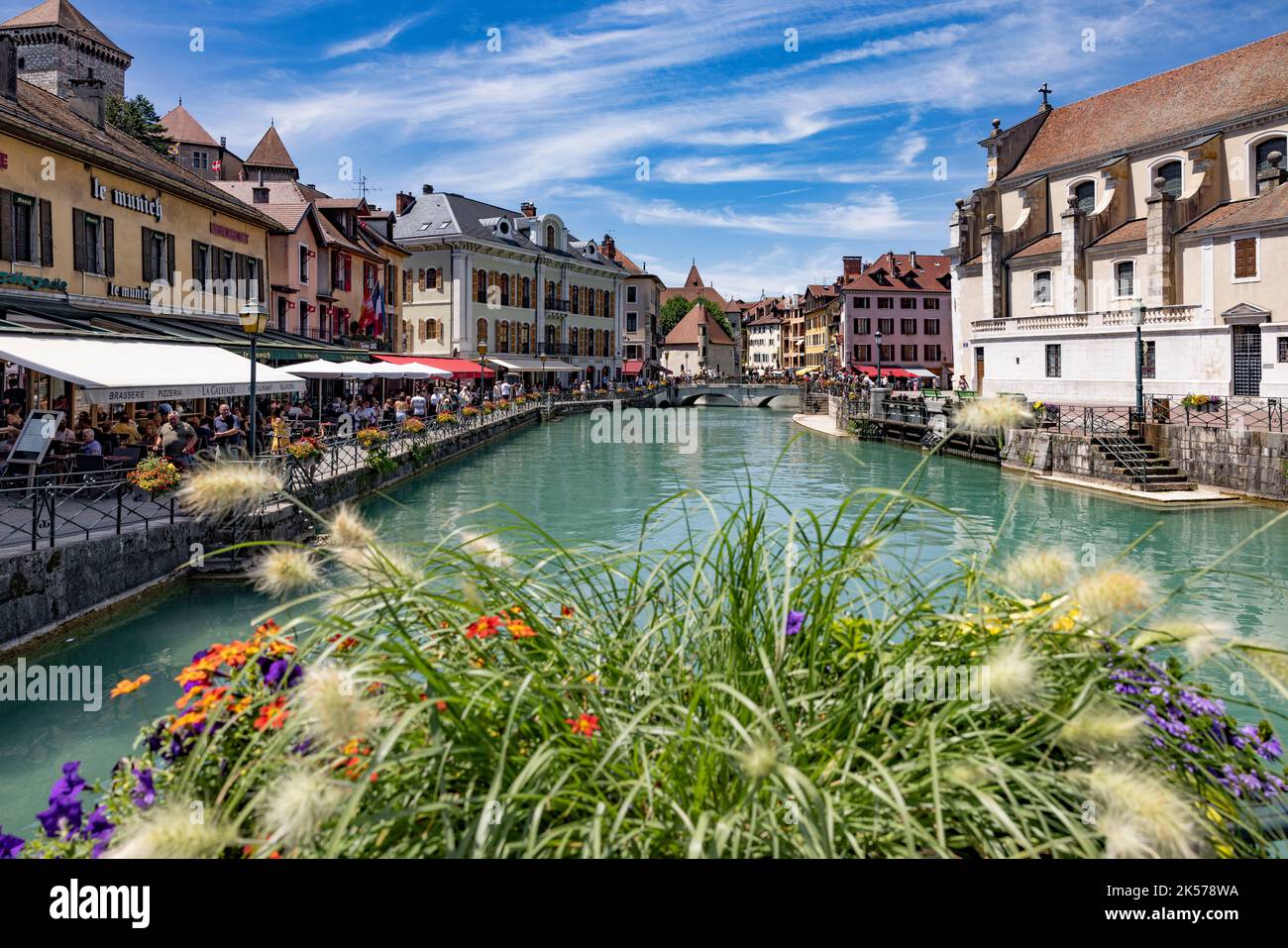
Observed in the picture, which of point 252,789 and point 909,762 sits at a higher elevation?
point 909,762

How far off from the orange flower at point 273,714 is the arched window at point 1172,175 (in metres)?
47.6

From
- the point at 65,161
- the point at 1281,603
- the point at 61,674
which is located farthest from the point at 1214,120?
the point at 61,674

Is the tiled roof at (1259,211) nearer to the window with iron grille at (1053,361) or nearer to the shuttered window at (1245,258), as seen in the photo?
the shuttered window at (1245,258)

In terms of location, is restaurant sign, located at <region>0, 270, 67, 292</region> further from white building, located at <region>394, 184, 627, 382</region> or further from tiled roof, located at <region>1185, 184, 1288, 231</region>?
tiled roof, located at <region>1185, 184, 1288, 231</region>

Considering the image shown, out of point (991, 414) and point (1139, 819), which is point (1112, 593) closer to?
point (991, 414)

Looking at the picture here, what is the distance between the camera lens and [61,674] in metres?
9.15

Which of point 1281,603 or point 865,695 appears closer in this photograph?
point 865,695

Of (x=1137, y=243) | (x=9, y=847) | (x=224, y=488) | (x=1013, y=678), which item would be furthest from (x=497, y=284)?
(x=1013, y=678)

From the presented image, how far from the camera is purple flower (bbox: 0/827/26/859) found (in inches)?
94.2

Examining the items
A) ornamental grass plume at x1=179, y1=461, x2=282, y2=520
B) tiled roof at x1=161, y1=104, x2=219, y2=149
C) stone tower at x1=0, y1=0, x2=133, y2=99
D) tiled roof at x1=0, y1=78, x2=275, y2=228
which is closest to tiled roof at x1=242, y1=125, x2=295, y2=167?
tiled roof at x1=161, y1=104, x2=219, y2=149

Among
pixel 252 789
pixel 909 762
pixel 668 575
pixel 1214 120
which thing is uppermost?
pixel 1214 120

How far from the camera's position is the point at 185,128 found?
67.9 m
